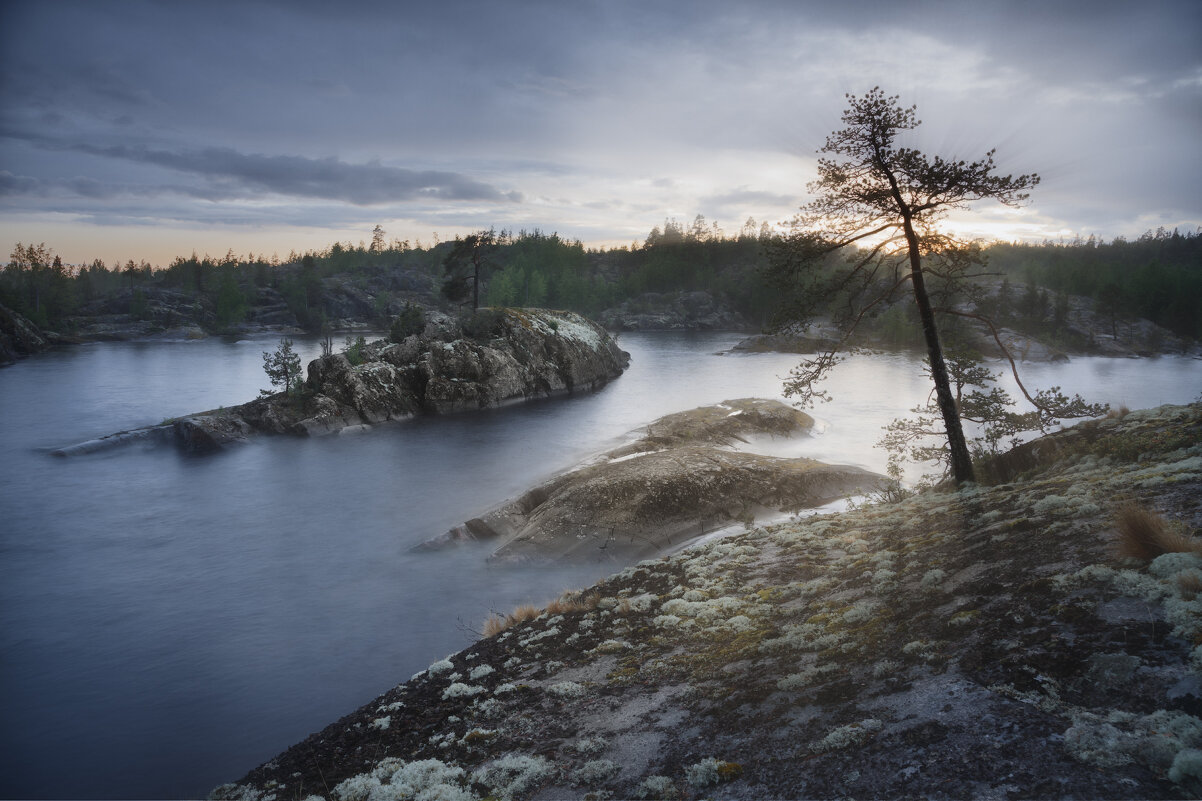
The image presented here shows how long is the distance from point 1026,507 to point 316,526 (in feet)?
84.3

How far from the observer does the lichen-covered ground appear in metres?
5.32

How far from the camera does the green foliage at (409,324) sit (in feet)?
173

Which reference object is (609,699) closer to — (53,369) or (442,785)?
(442,785)

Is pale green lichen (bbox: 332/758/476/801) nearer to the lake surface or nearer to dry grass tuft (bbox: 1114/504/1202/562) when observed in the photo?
the lake surface

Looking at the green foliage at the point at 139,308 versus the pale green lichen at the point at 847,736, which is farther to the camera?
the green foliage at the point at 139,308

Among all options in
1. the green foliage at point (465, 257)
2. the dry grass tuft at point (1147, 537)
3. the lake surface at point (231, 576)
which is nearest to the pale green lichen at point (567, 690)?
the lake surface at point (231, 576)

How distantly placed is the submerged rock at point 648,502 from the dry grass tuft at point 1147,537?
13.9m

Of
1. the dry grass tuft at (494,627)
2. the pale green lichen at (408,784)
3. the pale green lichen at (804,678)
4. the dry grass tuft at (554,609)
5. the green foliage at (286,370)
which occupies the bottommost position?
the dry grass tuft at (494,627)

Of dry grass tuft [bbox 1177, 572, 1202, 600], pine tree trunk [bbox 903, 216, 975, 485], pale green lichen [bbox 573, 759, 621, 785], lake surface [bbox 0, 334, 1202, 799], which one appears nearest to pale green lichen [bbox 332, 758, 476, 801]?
pale green lichen [bbox 573, 759, 621, 785]

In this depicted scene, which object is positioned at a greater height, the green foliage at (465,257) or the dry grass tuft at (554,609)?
the green foliage at (465,257)

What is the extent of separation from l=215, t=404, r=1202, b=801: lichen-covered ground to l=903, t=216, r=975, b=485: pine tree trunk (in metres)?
1.52

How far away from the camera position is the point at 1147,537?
7379 millimetres

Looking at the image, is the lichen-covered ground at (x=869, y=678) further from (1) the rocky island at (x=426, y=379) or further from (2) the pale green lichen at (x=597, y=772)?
(1) the rocky island at (x=426, y=379)

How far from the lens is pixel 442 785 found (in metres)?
7.65
